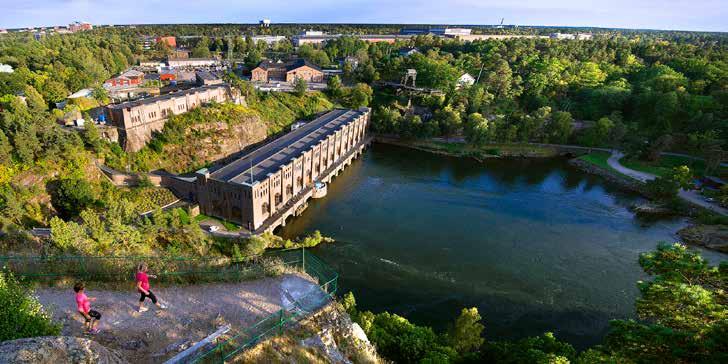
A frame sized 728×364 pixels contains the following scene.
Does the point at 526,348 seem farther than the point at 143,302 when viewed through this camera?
Yes

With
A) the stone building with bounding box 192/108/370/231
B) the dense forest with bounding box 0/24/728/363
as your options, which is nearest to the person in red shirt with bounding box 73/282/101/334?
the dense forest with bounding box 0/24/728/363

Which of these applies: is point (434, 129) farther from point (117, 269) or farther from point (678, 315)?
point (117, 269)

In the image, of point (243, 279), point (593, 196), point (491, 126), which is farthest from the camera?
point (491, 126)

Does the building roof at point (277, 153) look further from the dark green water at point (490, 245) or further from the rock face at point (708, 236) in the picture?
the rock face at point (708, 236)

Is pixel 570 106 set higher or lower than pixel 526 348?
higher

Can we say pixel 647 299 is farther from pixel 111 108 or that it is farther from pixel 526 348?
pixel 111 108

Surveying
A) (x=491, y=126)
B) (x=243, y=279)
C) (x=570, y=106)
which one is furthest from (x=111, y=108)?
(x=570, y=106)
